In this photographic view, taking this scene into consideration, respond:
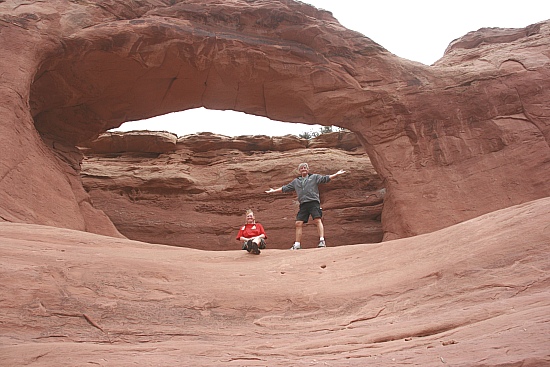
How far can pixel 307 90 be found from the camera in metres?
12.1

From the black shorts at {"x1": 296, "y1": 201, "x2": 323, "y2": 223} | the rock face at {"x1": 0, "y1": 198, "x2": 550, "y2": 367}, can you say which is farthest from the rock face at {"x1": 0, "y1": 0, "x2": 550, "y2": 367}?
the black shorts at {"x1": 296, "y1": 201, "x2": 323, "y2": 223}

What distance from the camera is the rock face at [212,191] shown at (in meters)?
14.0

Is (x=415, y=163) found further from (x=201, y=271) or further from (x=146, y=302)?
(x=146, y=302)

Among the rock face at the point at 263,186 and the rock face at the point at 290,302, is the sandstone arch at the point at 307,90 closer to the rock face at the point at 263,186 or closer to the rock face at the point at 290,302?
the rock face at the point at 263,186

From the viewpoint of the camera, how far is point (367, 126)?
483 inches

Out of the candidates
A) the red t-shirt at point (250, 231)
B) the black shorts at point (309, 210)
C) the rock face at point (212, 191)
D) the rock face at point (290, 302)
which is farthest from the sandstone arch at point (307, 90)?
the rock face at point (290, 302)

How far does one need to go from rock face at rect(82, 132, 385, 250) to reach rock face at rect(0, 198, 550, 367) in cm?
776

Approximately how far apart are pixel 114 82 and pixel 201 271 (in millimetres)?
7629

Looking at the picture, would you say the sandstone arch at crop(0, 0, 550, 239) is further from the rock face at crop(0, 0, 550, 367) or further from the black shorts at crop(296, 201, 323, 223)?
the black shorts at crop(296, 201, 323, 223)

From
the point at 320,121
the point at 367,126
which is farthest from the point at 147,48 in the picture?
the point at 367,126

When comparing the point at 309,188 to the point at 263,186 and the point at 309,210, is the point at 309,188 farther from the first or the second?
the point at 263,186

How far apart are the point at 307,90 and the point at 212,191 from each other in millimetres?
4522

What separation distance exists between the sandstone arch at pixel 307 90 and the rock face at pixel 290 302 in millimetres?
5562

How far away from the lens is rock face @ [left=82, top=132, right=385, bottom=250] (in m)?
14.0
